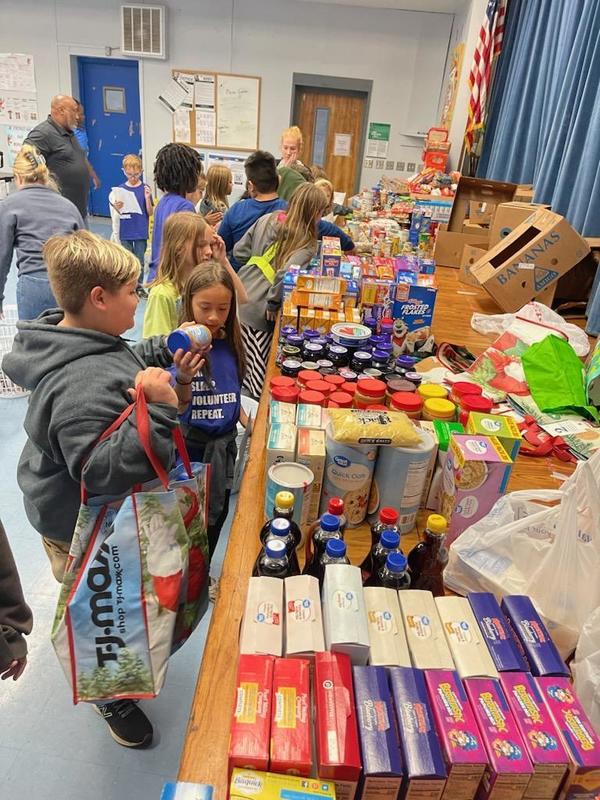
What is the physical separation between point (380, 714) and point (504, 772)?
0.54ft

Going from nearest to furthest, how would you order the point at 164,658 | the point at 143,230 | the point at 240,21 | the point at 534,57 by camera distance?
the point at 164,658, the point at 534,57, the point at 143,230, the point at 240,21

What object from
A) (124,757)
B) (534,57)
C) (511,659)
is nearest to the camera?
(511,659)

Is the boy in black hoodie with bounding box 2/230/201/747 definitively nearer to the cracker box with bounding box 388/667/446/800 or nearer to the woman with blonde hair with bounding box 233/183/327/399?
the cracker box with bounding box 388/667/446/800

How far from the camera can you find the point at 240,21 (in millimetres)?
7445

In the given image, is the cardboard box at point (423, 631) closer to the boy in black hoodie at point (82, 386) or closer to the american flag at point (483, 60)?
the boy in black hoodie at point (82, 386)

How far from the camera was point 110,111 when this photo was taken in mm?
8148

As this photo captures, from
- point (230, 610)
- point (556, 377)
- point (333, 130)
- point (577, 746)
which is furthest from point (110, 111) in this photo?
point (577, 746)

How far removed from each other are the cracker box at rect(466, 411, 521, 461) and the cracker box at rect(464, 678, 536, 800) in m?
0.59

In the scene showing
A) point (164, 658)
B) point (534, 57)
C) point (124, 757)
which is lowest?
point (124, 757)

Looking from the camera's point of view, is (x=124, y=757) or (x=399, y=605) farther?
(x=124, y=757)

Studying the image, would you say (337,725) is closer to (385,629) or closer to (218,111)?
(385,629)

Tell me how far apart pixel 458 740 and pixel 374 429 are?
61 centimetres

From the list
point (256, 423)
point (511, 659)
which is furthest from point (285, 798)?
point (256, 423)

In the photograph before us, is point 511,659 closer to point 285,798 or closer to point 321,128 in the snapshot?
point 285,798
